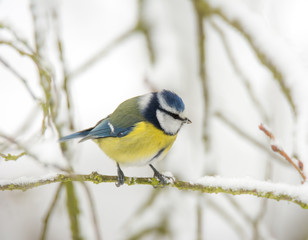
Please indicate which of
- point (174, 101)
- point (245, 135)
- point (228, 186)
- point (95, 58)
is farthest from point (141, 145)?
point (95, 58)

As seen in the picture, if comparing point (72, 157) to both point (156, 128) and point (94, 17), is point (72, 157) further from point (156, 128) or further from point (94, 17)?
point (94, 17)

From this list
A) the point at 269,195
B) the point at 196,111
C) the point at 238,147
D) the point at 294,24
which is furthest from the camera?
the point at 294,24

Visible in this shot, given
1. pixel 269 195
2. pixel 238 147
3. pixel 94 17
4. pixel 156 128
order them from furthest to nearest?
pixel 94 17, pixel 238 147, pixel 156 128, pixel 269 195

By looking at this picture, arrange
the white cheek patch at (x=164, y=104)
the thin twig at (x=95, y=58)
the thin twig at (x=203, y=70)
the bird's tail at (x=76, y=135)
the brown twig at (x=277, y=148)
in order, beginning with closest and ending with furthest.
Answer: the brown twig at (x=277, y=148) → the bird's tail at (x=76, y=135) → the white cheek patch at (x=164, y=104) → the thin twig at (x=95, y=58) → the thin twig at (x=203, y=70)

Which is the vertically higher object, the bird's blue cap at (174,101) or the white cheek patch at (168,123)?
the bird's blue cap at (174,101)

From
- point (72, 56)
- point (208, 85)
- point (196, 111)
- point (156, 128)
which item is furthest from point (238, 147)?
point (72, 56)

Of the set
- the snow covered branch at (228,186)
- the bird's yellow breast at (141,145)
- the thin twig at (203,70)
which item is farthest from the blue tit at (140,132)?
the thin twig at (203,70)

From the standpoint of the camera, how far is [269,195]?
1.47 metres

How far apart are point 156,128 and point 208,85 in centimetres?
91

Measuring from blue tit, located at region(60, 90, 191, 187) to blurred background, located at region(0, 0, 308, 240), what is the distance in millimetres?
202

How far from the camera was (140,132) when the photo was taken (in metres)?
2.02

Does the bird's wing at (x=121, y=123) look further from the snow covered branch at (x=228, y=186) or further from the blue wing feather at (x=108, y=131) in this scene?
the snow covered branch at (x=228, y=186)

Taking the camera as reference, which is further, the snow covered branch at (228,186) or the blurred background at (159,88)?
the blurred background at (159,88)

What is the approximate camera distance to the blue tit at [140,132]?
1987mm
